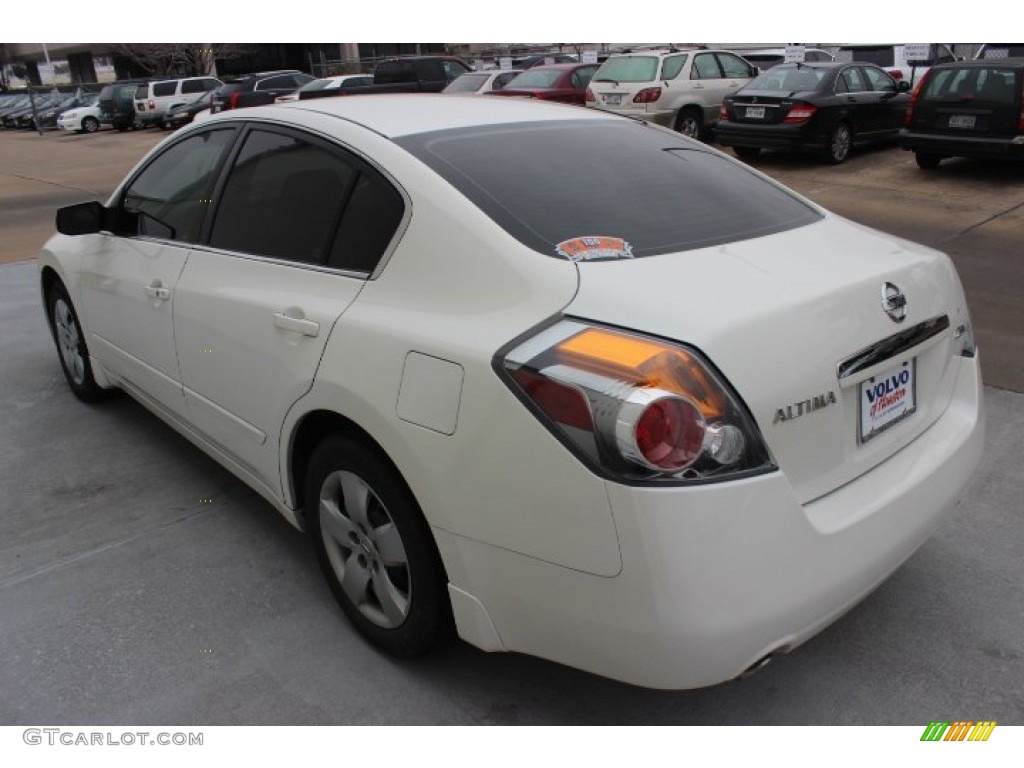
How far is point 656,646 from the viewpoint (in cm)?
194

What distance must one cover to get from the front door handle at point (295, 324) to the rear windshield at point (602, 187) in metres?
0.58

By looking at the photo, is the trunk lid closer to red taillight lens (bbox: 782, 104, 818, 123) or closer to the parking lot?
the parking lot

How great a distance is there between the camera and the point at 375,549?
2.57 metres

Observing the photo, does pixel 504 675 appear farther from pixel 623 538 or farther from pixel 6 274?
pixel 6 274

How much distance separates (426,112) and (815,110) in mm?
10540

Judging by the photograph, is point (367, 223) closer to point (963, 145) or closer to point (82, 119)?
point (963, 145)

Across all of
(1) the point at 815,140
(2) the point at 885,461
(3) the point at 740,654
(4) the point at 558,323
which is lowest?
(1) the point at 815,140

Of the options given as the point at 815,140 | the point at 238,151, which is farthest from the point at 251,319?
the point at 815,140

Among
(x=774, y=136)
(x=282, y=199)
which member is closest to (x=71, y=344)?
(x=282, y=199)

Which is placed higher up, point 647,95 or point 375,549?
point 375,549

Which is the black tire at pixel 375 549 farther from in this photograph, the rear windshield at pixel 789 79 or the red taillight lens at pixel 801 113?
the rear windshield at pixel 789 79

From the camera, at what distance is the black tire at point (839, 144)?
493 inches

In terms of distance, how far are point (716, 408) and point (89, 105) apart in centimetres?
3625

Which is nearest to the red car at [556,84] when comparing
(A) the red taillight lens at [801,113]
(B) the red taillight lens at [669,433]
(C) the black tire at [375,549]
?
(A) the red taillight lens at [801,113]
